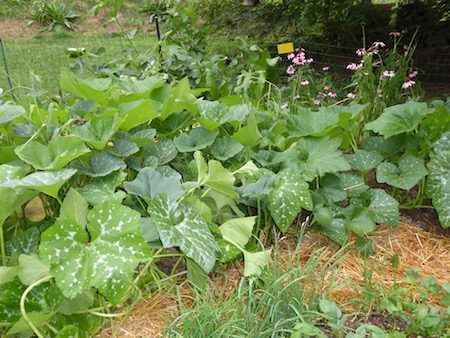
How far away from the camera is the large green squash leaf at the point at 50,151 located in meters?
1.25

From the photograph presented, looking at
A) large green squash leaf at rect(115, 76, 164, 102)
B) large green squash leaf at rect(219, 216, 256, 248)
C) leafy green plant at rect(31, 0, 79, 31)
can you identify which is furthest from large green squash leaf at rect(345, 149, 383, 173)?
leafy green plant at rect(31, 0, 79, 31)

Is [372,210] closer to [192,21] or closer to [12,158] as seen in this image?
[12,158]

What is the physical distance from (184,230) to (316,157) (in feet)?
1.92

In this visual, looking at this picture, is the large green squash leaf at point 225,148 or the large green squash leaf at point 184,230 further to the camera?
the large green squash leaf at point 225,148

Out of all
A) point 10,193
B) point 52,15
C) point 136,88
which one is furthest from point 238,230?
point 52,15

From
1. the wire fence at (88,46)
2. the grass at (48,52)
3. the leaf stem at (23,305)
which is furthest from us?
the grass at (48,52)

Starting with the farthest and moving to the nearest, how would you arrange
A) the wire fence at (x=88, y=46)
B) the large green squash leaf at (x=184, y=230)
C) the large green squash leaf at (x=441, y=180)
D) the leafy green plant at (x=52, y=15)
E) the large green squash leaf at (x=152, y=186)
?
1. the leafy green plant at (x=52, y=15)
2. the wire fence at (x=88, y=46)
3. the large green squash leaf at (x=441, y=180)
4. the large green squash leaf at (x=152, y=186)
5. the large green squash leaf at (x=184, y=230)

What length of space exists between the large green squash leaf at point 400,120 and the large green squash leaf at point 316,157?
172 mm

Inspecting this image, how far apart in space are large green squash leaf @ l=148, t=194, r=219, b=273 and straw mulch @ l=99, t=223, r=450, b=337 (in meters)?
0.19

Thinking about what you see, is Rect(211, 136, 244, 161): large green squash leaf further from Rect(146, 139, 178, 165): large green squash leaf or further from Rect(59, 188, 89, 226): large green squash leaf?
Rect(59, 188, 89, 226): large green squash leaf

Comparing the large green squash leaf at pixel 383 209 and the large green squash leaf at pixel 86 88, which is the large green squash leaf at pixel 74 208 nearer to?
the large green squash leaf at pixel 86 88

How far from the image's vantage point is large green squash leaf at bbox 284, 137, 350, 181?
5.14 ft

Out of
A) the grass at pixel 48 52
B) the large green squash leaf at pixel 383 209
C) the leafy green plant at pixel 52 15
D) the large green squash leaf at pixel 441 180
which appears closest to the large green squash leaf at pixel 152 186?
the large green squash leaf at pixel 383 209

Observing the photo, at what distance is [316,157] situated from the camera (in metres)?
1.62
